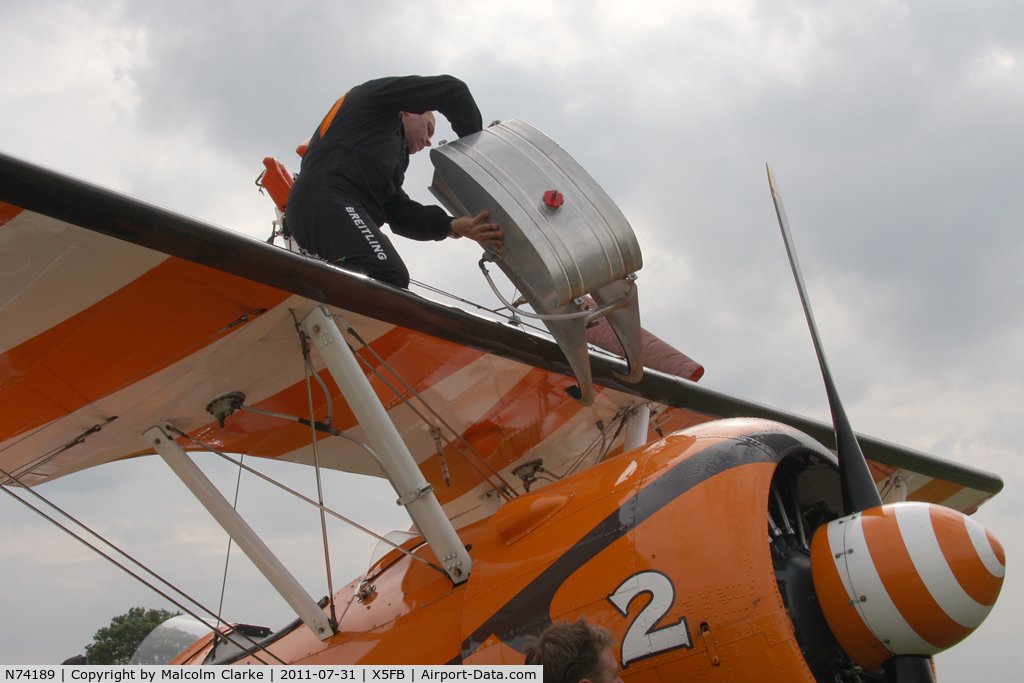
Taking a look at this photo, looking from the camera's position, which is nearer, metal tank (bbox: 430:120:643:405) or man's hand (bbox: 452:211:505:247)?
metal tank (bbox: 430:120:643:405)

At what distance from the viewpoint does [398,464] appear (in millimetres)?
3408

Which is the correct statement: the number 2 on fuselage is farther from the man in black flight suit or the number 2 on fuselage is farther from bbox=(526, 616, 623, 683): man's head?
the man in black flight suit

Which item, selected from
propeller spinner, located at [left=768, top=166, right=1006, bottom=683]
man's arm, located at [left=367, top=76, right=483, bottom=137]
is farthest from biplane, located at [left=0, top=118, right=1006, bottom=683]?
man's arm, located at [left=367, top=76, right=483, bottom=137]

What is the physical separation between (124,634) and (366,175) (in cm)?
2096

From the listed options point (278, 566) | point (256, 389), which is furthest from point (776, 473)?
point (256, 389)

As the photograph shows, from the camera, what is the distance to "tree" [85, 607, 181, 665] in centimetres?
1750

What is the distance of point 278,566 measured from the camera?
3.75 metres

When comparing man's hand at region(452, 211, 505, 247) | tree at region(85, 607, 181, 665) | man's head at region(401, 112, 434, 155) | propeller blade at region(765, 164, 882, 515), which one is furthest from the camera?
tree at region(85, 607, 181, 665)

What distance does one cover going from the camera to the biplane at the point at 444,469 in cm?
250

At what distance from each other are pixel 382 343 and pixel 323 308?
562 millimetres

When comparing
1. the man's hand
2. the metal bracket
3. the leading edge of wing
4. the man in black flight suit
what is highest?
the man in black flight suit

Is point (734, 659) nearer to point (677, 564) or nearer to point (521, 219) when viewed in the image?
point (677, 564)

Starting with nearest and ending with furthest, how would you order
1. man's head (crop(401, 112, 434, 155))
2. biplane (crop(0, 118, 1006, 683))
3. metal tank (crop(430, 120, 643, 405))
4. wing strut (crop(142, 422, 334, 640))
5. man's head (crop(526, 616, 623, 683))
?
1. man's head (crop(526, 616, 623, 683))
2. biplane (crop(0, 118, 1006, 683))
3. metal tank (crop(430, 120, 643, 405))
4. wing strut (crop(142, 422, 334, 640))
5. man's head (crop(401, 112, 434, 155))

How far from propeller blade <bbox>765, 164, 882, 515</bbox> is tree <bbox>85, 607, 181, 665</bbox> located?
1792 cm
